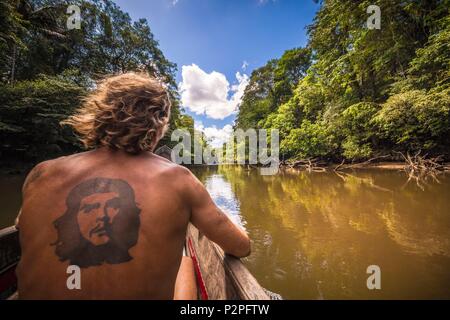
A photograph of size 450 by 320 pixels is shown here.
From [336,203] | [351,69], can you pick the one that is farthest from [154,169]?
[351,69]

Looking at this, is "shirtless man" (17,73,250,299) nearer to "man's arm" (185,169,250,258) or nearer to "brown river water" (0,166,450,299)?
"man's arm" (185,169,250,258)

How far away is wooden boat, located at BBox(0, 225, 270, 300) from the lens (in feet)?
3.41

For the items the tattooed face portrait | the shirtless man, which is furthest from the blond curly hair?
the tattooed face portrait

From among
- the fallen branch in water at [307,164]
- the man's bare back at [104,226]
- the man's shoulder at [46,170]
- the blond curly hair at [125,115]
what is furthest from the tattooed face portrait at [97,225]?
the fallen branch in water at [307,164]

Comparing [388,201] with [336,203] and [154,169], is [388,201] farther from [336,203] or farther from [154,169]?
[154,169]

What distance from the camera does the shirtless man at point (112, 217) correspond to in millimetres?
816

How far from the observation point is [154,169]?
96 cm

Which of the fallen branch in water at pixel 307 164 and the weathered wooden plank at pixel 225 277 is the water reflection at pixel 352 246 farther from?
the fallen branch in water at pixel 307 164

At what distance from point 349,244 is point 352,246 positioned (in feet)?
0.28

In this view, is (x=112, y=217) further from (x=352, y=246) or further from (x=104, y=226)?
(x=352, y=246)

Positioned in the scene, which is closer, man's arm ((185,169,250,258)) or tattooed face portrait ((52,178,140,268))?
tattooed face portrait ((52,178,140,268))

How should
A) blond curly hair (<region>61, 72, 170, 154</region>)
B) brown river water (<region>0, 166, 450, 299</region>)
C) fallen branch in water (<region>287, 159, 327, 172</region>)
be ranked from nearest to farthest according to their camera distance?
blond curly hair (<region>61, 72, 170, 154</region>) → brown river water (<region>0, 166, 450, 299</region>) → fallen branch in water (<region>287, 159, 327, 172</region>)

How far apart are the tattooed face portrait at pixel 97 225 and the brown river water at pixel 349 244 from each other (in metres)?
2.59
